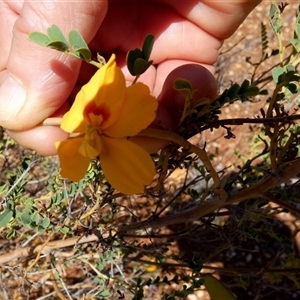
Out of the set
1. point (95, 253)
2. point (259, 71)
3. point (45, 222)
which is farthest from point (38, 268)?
point (259, 71)

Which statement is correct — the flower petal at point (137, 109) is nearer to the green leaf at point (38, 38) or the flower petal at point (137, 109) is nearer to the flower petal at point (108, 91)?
the flower petal at point (108, 91)

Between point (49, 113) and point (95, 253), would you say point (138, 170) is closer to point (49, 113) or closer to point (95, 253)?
point (49, 113)

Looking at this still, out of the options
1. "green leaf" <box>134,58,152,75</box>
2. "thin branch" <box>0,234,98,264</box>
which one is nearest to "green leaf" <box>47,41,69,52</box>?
"green leaf" <box>134,58,152,75</box>

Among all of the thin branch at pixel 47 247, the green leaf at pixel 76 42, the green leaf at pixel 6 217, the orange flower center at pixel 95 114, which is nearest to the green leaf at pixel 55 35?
the green leaf at pixel 76 42

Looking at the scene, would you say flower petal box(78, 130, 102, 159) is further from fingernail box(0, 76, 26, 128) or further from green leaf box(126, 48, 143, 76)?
fingernail box(0, 76, 26, 128)

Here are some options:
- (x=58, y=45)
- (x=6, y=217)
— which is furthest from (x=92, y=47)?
(x=58, y=45)

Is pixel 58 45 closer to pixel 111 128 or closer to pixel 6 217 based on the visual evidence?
pixel 111 128
